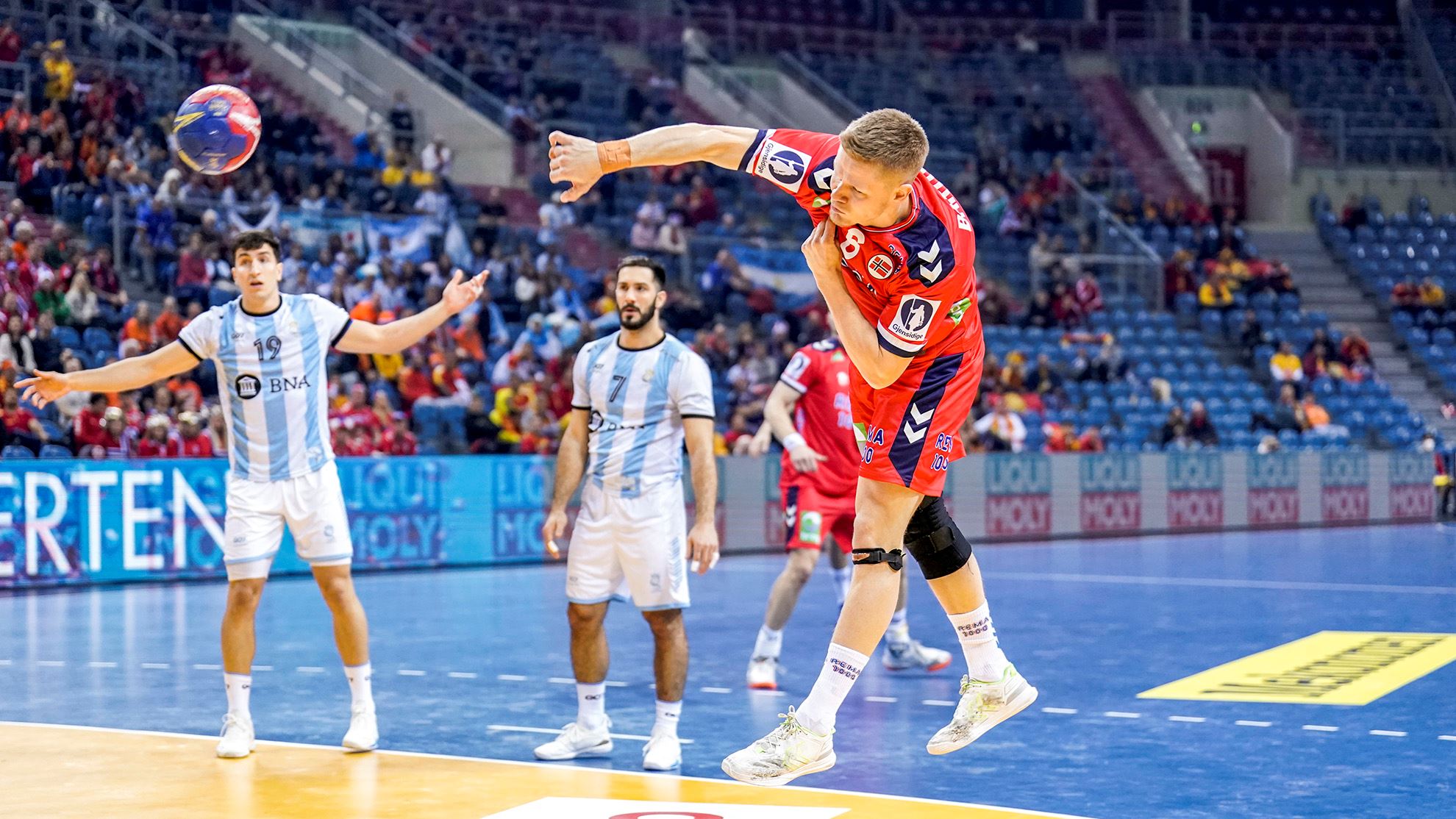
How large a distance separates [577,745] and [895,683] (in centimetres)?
273

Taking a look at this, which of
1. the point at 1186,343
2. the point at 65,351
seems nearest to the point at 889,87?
Answer: the point at 1186,343

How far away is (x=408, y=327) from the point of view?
7.16 m

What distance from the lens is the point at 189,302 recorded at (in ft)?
56.5

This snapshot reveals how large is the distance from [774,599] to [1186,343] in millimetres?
19666

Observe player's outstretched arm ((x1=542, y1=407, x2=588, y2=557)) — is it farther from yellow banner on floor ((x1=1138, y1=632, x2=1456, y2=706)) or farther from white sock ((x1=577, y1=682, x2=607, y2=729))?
yellow banner on floor ((x1=1138, y1=632, x2=1456, y2=706))

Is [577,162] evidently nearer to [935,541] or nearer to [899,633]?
[935,541]

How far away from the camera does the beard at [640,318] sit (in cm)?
717

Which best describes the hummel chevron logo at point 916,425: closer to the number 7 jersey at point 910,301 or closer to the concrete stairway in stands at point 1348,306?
the number 7 jersey at point 910,301

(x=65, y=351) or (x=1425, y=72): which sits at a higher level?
(x=1425, y=72)

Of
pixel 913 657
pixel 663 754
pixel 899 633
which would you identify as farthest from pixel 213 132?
pixel 913 657

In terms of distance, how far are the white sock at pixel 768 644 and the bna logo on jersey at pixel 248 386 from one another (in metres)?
3.13

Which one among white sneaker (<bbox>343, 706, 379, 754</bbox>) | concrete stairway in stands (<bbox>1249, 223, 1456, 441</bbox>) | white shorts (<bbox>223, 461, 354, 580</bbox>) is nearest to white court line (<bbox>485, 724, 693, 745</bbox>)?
white sneaker (<bbox>343, 706, 379, 754</bbox>)

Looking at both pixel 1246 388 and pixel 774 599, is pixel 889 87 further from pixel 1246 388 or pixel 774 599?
pixel 774 599

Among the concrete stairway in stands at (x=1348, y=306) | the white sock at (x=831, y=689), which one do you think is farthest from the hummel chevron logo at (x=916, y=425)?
the concrete stairway in stands at (x=1348, y=306)
